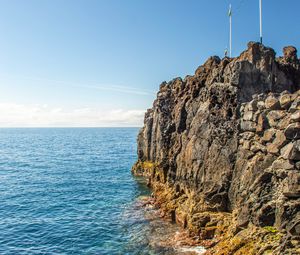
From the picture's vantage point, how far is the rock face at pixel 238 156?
2714cm

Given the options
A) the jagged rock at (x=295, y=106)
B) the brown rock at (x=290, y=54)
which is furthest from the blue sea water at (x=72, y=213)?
the brown rock at (x=290, y=54)

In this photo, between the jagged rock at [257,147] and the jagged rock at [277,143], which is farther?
the jagged rock at [257,147]

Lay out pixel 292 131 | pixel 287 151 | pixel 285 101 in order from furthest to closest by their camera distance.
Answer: pixel 285 101, pixel 287 151, pixel 292 131

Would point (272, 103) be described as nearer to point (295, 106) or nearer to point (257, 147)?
point (295, 106)

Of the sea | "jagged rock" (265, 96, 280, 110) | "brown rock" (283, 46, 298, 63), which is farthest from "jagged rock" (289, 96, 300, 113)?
"brown rock" (283, 46, 298, 63)

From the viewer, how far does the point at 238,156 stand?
114ft

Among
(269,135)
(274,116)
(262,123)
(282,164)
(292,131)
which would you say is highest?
(274,116)

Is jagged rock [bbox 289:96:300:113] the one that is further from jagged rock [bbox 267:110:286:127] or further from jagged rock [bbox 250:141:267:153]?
jagged rock [bbox 250:141:267:153]

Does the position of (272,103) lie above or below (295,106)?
above

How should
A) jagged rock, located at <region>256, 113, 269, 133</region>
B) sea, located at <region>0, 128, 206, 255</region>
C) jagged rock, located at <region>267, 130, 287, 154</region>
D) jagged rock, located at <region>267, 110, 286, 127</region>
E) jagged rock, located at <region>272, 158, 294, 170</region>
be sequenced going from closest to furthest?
jagged rock, located at <region>272, 158, 294, 170</region>
jagged rock, located at <region>267, 130, 287, 154</region>
jagged rock, located at <region>267, 110, 286, 127</region>
jagged rock, located at <region>256, 113, 269, 133</region>
sea, located at <region>0, 128, 206, 255</region>

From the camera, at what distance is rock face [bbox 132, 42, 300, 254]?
27.1 m

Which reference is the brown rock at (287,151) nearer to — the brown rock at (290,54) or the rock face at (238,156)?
the rock face at (238,156)

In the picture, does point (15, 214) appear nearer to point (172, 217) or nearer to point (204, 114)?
point (172, 217)

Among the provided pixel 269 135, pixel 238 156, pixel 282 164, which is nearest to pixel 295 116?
pixel 269 135
